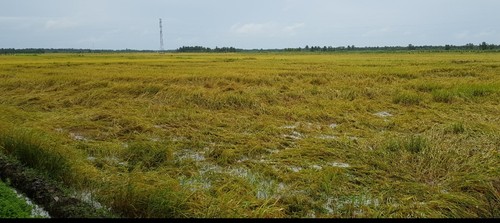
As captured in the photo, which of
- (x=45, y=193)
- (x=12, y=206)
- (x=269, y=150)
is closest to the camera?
(x=12, y=206)

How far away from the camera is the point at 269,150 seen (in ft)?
21.4

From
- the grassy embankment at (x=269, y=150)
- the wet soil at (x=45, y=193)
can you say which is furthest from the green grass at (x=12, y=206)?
the grassy embankment at (x=269, y=150)

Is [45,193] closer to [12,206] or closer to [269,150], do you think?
[12,206]

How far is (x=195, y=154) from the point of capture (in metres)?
6.40

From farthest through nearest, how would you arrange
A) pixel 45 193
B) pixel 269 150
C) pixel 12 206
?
pixel 269 150 → pixel 45 193 → pixel 12 206

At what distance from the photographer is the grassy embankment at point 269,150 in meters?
4.17

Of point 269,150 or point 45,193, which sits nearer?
point 45,193

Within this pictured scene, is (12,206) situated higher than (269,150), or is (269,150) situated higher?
(12,206)

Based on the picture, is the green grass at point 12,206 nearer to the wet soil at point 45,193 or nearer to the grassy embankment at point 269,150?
the wet soil at point 45,193

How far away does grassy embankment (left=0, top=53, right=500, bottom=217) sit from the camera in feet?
13.7

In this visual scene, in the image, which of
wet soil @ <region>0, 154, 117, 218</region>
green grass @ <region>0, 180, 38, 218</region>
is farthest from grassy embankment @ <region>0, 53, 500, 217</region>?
green grass @ <region>0, 180, 38, 218</region>

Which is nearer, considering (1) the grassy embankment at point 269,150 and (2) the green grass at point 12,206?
(2) the green grass at point 12,206

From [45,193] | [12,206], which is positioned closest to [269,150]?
[45,193]
